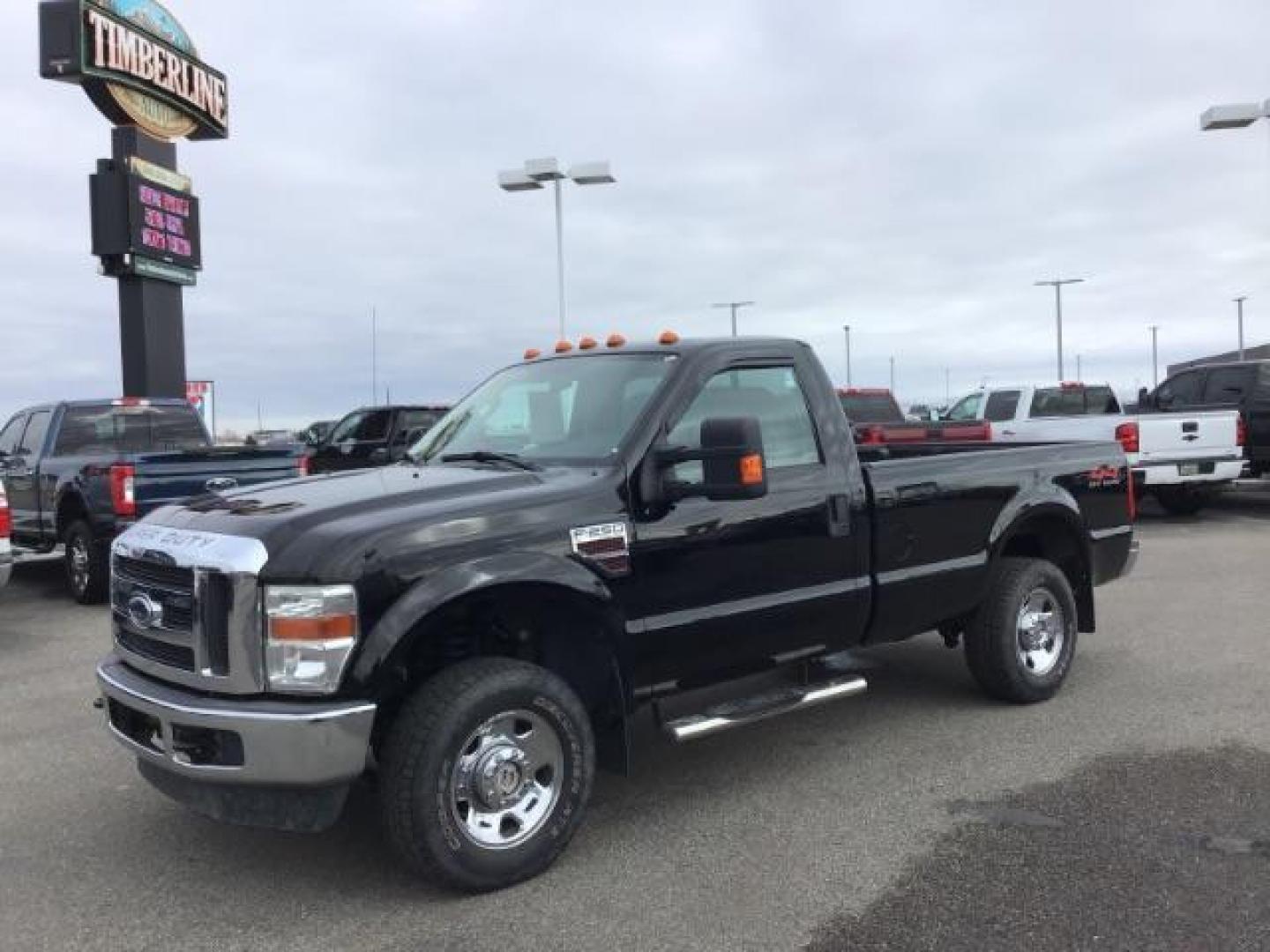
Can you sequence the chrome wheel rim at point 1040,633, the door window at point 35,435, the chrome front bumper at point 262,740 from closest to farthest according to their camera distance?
the chrome front bumper at point 262,740, the chrome wheel rim at point 1040,633, the door window at point 35,435

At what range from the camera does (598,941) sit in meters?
3.37

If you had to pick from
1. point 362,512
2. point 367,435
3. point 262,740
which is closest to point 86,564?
point 367,435

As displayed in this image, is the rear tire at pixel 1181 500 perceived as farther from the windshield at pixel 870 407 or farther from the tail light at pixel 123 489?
the tail light at pixel 123 489

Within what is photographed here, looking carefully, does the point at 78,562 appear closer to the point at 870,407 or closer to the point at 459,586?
the point at 459,586

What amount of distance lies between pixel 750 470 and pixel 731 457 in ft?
0.26

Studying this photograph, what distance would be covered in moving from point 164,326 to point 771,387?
15.1 metres

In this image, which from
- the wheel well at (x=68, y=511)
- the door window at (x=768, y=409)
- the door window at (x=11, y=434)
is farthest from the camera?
the door window at (x=11, y=434)

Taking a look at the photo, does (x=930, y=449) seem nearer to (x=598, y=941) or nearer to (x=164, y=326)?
(x=598, y=941)

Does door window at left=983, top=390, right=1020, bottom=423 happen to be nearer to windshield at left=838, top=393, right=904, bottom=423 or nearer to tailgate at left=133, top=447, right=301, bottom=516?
windshield at left=838, top=393, right=904, bottom=423

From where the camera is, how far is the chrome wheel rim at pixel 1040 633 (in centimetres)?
575

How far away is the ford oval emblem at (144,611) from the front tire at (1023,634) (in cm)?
395

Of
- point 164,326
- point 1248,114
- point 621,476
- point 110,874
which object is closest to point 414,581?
point 621,476

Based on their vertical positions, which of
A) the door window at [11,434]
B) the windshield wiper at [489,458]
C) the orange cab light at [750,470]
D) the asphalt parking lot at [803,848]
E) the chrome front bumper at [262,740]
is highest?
the door window at [11,434]

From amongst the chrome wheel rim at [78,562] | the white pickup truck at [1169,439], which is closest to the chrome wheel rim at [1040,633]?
the white pickup truck at [1169,439]
